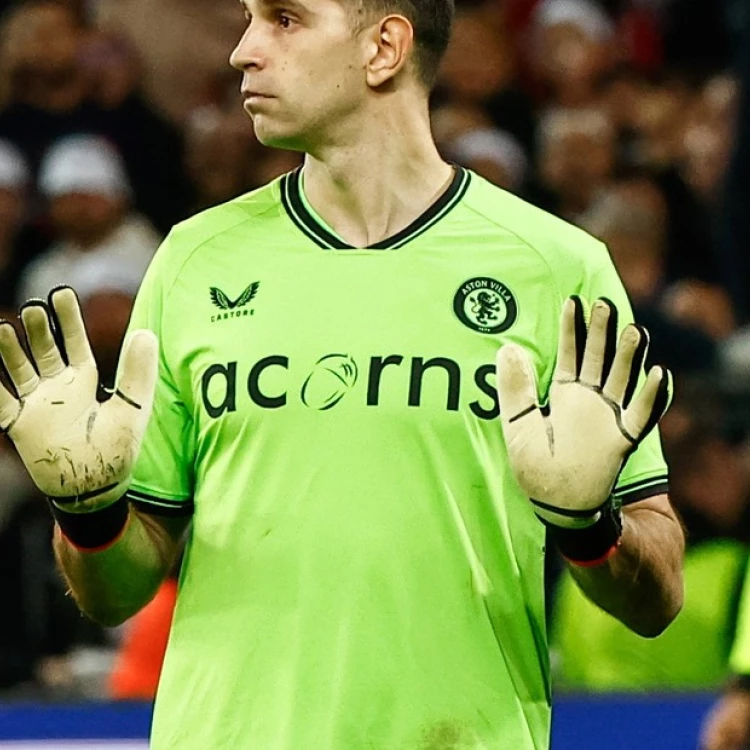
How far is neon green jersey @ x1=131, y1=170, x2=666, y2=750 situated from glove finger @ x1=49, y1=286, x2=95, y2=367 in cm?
24

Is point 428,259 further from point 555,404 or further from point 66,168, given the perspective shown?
point 66,168

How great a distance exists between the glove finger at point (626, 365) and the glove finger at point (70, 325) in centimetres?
77

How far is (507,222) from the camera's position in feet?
10.7

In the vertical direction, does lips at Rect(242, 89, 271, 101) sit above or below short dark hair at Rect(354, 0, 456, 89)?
below

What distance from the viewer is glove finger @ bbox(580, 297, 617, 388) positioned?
2908mm

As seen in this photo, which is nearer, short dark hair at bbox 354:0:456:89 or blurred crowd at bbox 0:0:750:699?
short dark hair at bbox 354:0:456:89

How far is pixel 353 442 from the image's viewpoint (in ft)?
10.0

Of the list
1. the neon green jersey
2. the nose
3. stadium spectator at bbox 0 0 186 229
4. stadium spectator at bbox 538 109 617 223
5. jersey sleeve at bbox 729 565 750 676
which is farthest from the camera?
stadium spectator at bbox 538 109 617 223

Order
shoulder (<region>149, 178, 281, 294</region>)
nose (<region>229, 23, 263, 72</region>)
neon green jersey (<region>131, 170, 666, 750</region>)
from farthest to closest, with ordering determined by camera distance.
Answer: shoulder (<region>149, 178, 281, 294</region>), nose (<region>229, 23, 263, 72</region>), neon green jersey (<region>131, 170, 666, 750</region>)

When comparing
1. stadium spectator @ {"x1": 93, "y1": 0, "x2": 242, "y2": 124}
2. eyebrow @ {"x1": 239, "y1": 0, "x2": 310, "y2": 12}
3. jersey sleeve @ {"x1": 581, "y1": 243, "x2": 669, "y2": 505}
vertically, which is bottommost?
jersey sleeve @ {"x1": 581, "y1": 243, "x2": 669, "y2": 505}

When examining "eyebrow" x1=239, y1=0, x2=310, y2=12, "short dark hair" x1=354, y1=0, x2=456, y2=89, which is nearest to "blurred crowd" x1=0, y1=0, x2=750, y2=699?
"short dark hair" x1=354, y1=0, x2=456, y2=89

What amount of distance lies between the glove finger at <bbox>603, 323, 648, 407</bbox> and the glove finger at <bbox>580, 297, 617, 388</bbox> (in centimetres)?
1

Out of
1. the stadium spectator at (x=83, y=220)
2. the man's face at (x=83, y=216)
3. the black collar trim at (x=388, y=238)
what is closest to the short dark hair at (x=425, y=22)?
the black collar trim at (x=388, y=238)

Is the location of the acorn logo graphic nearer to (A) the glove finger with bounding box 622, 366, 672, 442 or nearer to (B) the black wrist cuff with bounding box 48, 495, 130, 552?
(B) the black wrist cuff with bounding box 48, 495, 130, 552
